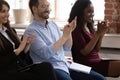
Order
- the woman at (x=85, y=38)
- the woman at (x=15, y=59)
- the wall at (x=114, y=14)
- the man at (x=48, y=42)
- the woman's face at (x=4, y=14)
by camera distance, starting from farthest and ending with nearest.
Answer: the wall at (x=114, y=14), the woman at (x=85, y=38), the woman's face at (x=4, y=14), the man at (x=48, y=42), the woman at (x=15, y=59)

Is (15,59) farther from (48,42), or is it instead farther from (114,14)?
(114,14)

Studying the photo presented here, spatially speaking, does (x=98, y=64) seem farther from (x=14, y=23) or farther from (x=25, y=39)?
(x=14, y=23)

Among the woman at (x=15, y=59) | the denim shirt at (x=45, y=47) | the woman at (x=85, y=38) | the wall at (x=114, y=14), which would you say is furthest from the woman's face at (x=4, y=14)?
the wall at (x=114, y=14)

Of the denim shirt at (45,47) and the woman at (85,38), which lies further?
the woman at (85,38)

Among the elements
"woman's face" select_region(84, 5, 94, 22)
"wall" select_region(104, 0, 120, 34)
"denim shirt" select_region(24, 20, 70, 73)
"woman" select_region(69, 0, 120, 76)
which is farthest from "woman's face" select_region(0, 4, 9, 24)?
"wall" select_region(104, 0, 120, 34)

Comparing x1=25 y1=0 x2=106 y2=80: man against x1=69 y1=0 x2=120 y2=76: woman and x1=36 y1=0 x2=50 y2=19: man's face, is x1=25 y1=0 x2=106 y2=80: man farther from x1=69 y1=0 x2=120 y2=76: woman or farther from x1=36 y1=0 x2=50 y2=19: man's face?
x1=69 y1=0 x2=120 y2=76: woman

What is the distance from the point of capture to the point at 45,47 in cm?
244

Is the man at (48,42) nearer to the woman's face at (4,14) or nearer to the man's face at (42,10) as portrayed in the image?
the man's face at (42,10)

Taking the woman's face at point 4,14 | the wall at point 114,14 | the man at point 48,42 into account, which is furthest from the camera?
the wall at point 114,14

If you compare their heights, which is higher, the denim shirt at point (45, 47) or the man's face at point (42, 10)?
the man's face at point (42, 10)

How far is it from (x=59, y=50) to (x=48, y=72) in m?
0.36

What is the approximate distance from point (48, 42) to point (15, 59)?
0.34 meters

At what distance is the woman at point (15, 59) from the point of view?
2.26 m

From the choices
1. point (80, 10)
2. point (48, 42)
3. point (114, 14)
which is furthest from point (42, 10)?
point (114, 14)
